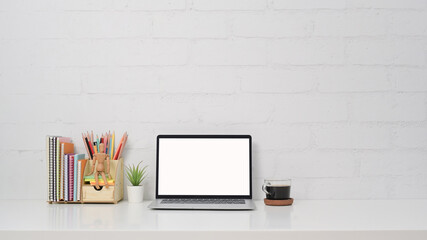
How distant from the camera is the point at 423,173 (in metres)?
1.60

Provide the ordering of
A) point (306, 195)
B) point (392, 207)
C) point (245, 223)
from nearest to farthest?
point (245, 223)
point (392, 207)
point (306, 195)

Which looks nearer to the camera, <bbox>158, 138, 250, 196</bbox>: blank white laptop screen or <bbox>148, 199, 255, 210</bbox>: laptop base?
<bbox>148, 199, 255, 210</bbox>: laptop base

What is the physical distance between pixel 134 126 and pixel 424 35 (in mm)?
1141

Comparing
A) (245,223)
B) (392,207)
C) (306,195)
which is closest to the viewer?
(245,223)

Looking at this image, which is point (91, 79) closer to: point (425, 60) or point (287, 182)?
point (287, 182)

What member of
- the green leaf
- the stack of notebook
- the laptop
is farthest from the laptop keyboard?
the stack of notebook

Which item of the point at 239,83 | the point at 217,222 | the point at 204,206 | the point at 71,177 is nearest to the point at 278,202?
the point at 204,206

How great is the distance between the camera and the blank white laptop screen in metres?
1.51

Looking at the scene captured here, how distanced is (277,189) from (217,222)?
1.20 ft

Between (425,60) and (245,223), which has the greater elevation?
(425,60)

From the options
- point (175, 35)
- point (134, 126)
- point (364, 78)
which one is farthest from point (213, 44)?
point (364, 78)

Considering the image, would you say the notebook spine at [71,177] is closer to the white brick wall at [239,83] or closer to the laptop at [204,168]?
the white brick wall at [239,83]

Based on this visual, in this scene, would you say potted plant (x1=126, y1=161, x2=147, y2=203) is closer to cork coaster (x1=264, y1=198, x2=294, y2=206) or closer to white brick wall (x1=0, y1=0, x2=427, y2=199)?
white brick wall (x1=0, y1=0, x2=427, y2=199)

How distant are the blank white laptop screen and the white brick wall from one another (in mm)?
84
